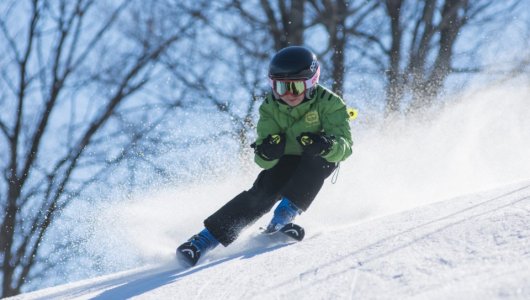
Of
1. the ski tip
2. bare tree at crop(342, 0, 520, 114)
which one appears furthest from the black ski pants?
bare tree at crop(342, 0, 520, 114)

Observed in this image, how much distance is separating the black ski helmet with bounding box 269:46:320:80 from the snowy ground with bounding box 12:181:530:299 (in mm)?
1103

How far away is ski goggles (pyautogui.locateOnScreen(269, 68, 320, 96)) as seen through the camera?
4.02 meters

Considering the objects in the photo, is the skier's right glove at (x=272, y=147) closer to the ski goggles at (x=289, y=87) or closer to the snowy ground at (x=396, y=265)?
the ski goggles at (x=289, y=87)

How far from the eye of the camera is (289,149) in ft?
13.9

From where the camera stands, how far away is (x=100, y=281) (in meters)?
3.89

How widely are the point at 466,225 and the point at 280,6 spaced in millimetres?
12387

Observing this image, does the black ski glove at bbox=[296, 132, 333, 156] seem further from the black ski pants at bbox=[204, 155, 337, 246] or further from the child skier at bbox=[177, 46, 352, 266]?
the black ski pants at bbox=[204, 155, 337, 246]

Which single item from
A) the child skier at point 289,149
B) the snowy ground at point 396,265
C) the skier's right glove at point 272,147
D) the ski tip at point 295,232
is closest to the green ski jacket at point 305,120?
the child skier at point 289,149

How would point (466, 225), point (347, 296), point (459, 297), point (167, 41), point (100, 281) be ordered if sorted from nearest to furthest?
point (459, 297) → point (347, 296) → point (466, 225) → point (100, 281) → point (167, 41)

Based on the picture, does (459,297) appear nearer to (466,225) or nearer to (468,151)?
(466,225)

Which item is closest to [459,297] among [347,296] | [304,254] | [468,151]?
[347,296]

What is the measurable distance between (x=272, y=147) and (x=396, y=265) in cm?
179

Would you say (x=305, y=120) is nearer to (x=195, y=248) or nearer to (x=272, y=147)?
(x=272, y=147)

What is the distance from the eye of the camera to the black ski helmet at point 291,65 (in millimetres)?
3967
